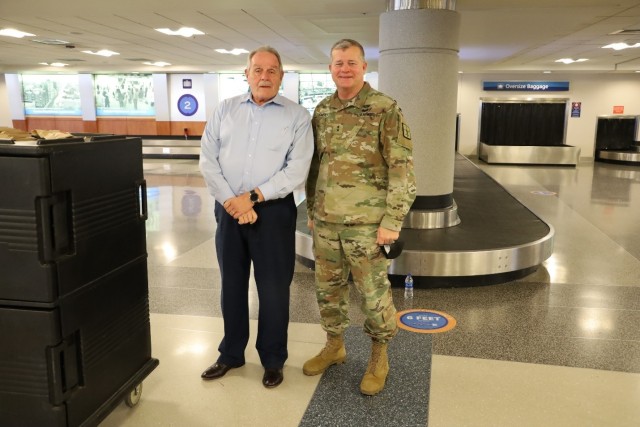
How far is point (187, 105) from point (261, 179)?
68.9 feet

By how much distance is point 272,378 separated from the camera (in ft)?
10.7

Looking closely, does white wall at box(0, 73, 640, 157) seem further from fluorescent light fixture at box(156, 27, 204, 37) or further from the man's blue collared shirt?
the man's blue collared shirt

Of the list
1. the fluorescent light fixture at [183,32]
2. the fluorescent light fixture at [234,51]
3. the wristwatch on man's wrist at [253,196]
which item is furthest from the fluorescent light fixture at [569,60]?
the wristwatch on man's wrist at [253,196]

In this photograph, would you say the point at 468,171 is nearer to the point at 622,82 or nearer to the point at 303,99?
the point at 303,99

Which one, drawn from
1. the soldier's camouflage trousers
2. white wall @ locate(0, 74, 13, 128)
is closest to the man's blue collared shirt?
the soldier's camouflage trousers

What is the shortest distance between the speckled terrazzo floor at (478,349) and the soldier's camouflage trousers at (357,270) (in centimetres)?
48

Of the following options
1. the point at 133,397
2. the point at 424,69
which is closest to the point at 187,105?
the point at 424,69

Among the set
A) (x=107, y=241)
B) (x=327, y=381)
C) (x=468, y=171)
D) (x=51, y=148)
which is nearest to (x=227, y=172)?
(x=107, y=241)

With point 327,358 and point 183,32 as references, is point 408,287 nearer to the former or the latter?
point 327,358

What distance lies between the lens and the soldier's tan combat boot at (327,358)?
3400 millimetres

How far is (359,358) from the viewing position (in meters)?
3.64

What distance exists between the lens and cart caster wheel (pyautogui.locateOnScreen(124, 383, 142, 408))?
2951 millimetres

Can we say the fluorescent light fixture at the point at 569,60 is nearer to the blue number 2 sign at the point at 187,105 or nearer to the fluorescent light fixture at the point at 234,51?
the fluorescent light fixture at the point at 234,51

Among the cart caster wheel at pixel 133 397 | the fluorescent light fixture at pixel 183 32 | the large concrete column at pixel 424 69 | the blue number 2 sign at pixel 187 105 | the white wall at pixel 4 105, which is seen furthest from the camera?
Answer: the white wall at pixel 4 105
